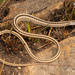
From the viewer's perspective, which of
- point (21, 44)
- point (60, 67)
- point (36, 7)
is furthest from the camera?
point (36, 7)

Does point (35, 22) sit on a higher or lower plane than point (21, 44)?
higher

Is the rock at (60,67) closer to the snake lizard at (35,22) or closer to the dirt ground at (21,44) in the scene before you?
the snake lizard at (35,22)

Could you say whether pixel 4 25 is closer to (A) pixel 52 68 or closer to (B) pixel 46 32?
(B) pixel 46 32

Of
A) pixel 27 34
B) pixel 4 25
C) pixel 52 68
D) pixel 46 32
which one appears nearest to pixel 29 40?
pixel 27 34

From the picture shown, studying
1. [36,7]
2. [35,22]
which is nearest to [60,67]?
[35,22]

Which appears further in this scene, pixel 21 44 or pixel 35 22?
pixel 35 22

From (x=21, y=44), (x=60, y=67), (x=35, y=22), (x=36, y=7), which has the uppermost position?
(x=36, y=7)

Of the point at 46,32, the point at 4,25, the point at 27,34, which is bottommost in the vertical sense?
the point at 46,32

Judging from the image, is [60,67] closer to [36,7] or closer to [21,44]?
[21,44]

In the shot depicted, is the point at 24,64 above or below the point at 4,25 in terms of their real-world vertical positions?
below
